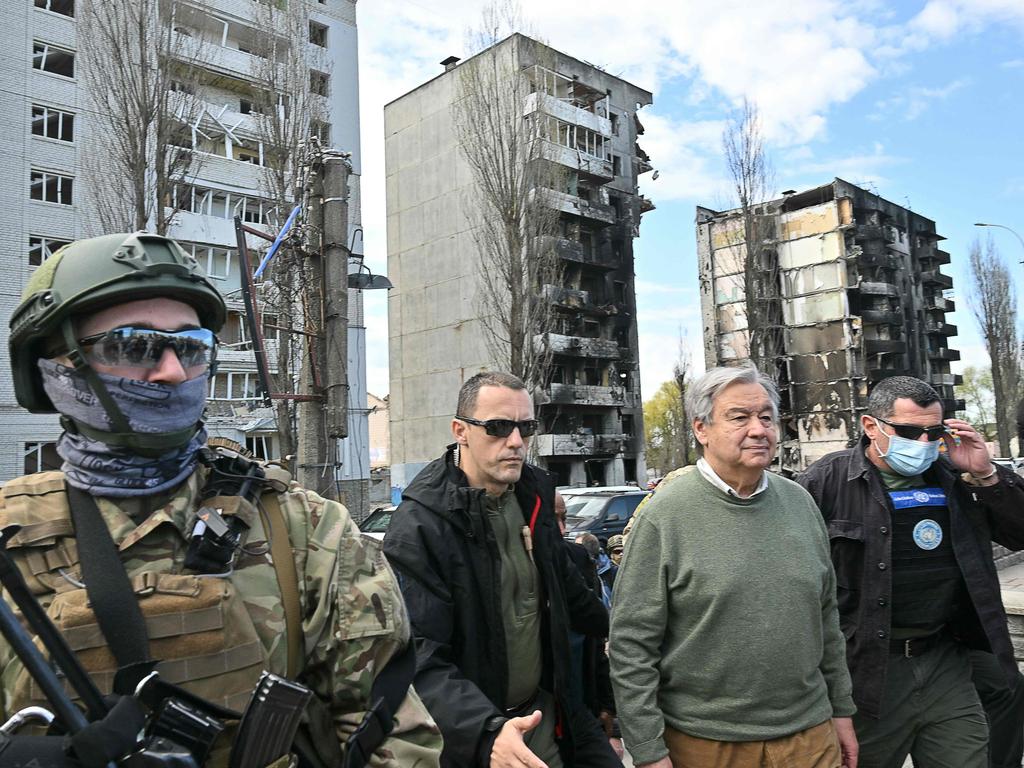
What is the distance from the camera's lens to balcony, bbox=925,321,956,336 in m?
57.0

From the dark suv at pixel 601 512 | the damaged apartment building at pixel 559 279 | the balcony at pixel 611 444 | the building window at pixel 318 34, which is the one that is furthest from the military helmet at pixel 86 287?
the balcony at pixel 611 444

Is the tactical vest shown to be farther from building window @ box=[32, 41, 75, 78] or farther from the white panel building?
building window @ box=[32, 41, 75, 78]

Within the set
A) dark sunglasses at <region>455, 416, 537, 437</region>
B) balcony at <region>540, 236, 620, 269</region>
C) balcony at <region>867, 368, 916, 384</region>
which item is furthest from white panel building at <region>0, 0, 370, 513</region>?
balcony at <region>867, 368, 916, 384</region>

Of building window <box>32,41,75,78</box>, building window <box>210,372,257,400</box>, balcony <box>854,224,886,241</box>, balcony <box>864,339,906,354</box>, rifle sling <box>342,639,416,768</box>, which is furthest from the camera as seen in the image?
balcony <box>854,224,886,241</box>

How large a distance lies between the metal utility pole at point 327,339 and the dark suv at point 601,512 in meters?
5.66

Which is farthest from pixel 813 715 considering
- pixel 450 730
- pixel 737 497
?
pixel 450 730

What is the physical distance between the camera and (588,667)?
11.2 feet

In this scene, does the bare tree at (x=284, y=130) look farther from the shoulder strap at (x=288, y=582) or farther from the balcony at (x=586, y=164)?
the balcony at (x=586, y=164)

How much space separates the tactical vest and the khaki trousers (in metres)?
1.68

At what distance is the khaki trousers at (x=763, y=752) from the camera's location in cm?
264

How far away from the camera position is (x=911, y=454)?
3568mm

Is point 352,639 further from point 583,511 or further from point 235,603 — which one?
point 583,511

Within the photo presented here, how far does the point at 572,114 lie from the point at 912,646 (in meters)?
41.9

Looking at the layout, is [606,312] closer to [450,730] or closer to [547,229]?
[547,229]
